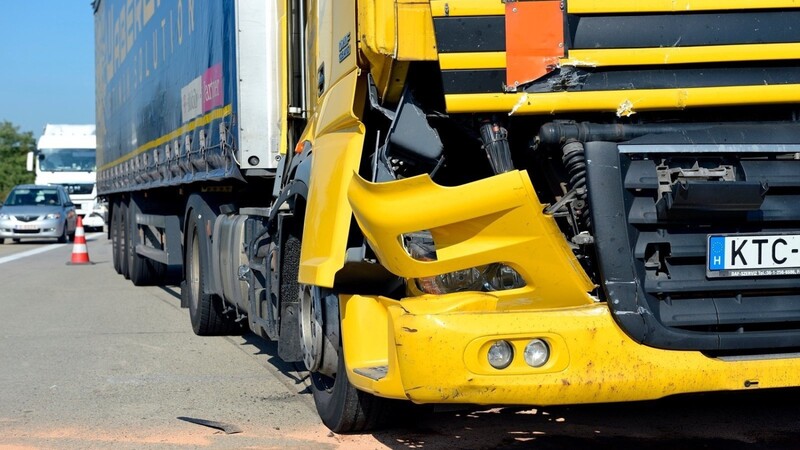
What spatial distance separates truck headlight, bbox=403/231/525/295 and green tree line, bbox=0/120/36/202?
277 ft

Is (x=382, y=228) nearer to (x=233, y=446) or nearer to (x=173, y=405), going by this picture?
(x=233, y=446)

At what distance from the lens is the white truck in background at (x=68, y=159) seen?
36.5 metres

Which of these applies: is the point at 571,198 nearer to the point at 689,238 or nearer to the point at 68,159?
the point at 689,238

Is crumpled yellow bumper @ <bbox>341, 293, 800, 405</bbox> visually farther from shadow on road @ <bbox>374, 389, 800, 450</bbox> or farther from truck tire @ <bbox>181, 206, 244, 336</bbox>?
truck tire @ <bbox>181, 206, 244, 336</bbox>

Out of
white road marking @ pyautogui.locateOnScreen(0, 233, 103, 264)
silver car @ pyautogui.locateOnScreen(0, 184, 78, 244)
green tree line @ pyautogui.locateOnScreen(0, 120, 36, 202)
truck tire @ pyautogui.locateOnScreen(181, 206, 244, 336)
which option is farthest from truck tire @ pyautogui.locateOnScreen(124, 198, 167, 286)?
green tree line @ pyautogui.locateOnScreen(0, 120, 36, 202)

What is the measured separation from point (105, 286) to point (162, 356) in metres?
6.99

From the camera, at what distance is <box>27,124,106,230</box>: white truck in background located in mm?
36531

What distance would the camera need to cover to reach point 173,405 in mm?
6469

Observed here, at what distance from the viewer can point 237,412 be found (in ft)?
20.4

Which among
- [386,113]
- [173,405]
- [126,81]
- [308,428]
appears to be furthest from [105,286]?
[386,113]

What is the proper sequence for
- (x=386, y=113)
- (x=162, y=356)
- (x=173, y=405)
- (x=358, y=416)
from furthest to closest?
(x=162, y=356), (x=173, y=405), (x=358, y=416), (x=386, y=113)

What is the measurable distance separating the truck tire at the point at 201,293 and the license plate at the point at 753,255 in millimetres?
5499

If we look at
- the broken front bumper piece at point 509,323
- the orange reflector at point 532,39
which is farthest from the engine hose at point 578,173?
the orange reflector at point 532,39

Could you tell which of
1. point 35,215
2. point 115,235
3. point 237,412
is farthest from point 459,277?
point 35,215
